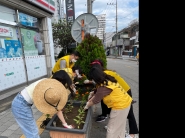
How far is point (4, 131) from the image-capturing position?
2816 mm

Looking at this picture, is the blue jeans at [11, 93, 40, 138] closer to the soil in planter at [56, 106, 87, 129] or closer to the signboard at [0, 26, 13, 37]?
the soil in planter at [56, 106, 87, 129]

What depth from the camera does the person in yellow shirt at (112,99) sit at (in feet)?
6.58

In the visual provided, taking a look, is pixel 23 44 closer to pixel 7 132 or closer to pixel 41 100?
pixel 7 132

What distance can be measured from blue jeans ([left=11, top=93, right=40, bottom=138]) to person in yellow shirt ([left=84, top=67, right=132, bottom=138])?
94cm

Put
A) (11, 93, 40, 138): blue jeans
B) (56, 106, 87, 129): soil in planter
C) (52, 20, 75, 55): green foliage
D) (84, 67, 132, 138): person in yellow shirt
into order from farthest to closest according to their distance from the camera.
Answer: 1. (52, 20, 75, 55): green foliage
2. (56, 106, 87, 129): soil in planter
3. (84, 67, 132, 138): person in yellow shirt
4. (11, 93, 40, 138): blue jeans

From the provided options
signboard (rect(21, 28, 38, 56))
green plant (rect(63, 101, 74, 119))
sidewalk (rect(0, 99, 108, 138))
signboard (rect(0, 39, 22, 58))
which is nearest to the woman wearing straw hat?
green plant (rect(63, 101, 74, 119))

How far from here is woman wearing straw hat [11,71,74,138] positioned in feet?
5.50

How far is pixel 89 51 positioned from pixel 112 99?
1911mm

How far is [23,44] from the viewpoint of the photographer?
17.7 feet

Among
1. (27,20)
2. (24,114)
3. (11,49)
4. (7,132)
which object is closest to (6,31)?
(11,49)

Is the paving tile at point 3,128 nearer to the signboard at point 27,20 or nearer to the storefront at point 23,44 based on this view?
the storefront at point 23,44
